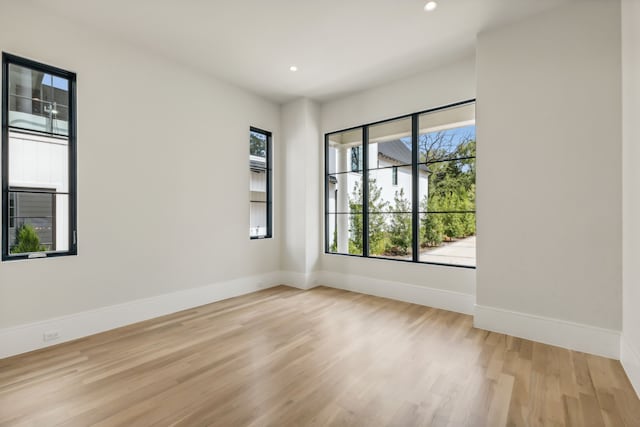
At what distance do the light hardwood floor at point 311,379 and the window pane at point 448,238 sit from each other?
900 mm

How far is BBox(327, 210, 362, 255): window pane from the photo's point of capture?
16.1ft

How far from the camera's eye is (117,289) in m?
3.22

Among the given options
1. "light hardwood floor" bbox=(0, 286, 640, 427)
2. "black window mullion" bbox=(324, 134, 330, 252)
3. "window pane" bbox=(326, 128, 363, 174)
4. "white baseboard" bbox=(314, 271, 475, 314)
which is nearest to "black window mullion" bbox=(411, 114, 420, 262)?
"white baseboard" bbox=(314, 271, 475, 314)

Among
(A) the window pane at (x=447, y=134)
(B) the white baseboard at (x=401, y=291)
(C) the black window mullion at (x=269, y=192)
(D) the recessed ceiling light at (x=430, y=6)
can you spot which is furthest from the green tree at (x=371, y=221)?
(D) the recessed ceiling light at (x=430, y=6)

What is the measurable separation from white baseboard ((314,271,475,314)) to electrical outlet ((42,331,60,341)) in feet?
10.7

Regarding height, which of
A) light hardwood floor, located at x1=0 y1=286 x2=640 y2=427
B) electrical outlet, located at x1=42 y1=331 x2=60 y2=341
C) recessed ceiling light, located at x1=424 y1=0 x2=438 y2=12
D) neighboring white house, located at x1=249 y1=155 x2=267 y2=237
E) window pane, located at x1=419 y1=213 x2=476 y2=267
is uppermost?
recessed ceiling light, located at x1=424 y1=0 x2=438 y2=12

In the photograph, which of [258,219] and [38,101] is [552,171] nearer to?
[258,219]

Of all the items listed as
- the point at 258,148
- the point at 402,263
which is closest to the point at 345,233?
the point at 402,263

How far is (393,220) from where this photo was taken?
4453 mm

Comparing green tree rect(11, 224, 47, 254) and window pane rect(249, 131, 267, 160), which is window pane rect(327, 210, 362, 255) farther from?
green tree rect(11, 224, 47, 254)

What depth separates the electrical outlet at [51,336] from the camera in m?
2.73

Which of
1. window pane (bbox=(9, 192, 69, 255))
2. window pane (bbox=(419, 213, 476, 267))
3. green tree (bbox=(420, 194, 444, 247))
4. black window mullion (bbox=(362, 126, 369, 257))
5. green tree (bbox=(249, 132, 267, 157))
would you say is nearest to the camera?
window pane (bbox=(9, 192, 69, 255))

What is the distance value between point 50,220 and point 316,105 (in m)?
3.84

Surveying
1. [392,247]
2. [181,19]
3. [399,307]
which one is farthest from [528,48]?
[181,19]
